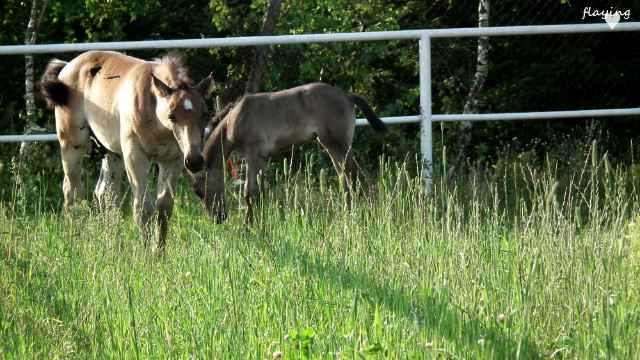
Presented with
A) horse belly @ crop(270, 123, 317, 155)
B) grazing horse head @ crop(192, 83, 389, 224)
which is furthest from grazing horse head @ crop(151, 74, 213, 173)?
horse belly @ crop(270, 123, 317, 155)

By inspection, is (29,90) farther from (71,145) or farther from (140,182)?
(140,182)

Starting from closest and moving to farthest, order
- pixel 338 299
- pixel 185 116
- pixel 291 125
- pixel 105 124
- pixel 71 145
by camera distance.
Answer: pixel 338 299 → pixel 185 116 → pixel 105 124 → pixel 71 145 → pixel 291 125

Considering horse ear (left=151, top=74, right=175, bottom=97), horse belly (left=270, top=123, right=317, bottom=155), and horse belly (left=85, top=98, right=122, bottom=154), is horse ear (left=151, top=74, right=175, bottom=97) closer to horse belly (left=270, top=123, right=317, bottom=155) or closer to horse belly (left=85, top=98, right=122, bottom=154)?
horse belly (left=85, top=98, right=122, bottom=154)

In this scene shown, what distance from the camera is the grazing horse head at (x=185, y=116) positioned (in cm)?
561

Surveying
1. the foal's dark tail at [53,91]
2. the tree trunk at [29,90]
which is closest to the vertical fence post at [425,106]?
the foal's dark tail at [53,91]

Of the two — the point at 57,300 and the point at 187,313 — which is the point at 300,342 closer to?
the point at 187,313

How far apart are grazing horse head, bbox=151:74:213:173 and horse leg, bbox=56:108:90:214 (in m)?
1.59

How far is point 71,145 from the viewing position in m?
7.32

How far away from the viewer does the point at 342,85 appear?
31.9 feet

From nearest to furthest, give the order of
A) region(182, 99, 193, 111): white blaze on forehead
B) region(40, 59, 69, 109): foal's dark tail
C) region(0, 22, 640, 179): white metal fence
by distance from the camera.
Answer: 1. region(182, 99, 193, 111): white blaze on forehead
2. region(40, 59, 69, 109): foal's dark tail
3. region(0, 22, 640, 179): white metal fence

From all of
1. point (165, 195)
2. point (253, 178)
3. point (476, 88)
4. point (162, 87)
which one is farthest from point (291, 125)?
point (476, 88)

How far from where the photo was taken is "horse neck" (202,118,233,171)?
7.71 meters

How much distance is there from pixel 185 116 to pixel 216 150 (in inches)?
82.3

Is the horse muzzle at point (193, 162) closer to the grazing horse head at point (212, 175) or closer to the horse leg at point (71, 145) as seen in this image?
the grazing horse head at point (212, 175)
